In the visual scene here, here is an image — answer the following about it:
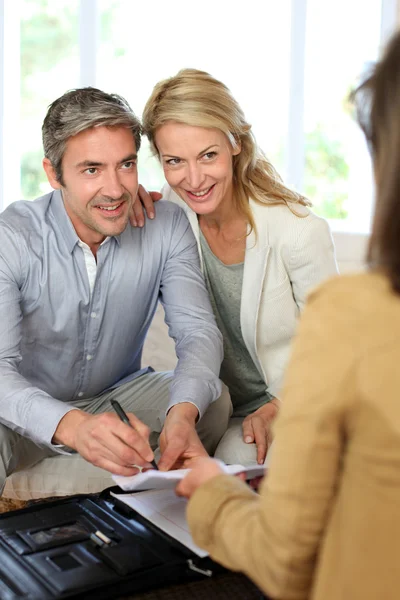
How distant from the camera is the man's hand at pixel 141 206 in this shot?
231 centimetres

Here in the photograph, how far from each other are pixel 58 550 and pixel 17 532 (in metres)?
0.10

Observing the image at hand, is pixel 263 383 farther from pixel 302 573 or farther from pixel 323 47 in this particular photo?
pixel 323 47

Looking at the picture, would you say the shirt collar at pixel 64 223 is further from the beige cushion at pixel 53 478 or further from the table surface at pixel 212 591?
the table surface at pixel 212 591

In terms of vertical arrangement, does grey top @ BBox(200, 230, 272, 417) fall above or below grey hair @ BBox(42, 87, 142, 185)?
below

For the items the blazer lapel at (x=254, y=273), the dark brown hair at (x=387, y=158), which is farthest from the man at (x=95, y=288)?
the dark brown hair at (x=387, y=158)

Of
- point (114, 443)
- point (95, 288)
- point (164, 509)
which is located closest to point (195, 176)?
point (95, 288)

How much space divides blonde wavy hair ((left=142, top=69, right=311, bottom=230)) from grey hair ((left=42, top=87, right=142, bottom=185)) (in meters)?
0.09

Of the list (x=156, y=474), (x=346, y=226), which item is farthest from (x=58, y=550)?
(x=346, y=226)

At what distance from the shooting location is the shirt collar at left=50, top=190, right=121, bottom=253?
220 cm

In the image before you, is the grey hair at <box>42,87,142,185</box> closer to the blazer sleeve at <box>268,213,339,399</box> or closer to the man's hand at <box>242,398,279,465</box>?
the blazer sleeve at <box>268,213,339,399</box>

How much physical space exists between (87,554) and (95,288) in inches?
37.4

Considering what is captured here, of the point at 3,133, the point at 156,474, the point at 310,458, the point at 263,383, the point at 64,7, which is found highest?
the point at 64,7

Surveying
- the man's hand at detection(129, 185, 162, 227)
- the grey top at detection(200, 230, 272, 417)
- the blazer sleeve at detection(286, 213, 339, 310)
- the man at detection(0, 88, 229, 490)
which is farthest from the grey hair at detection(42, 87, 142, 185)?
the blazer sleeve at detection(286, 213, 339, 310)

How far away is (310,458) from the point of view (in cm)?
89
